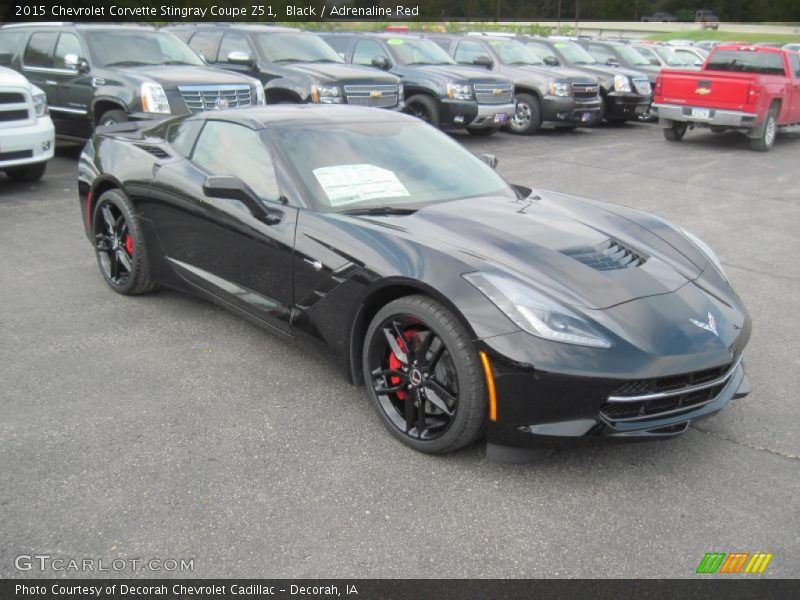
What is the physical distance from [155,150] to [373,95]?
7.34 metres

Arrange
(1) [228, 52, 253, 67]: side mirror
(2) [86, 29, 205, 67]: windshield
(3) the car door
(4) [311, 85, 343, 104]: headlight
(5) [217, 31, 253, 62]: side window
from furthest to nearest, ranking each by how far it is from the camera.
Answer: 1. (5) [217, 31, 253, 62]: side window
2. (1) [228, 52, 253, 67]: side mirror
3. (4) [311, 85, 343, 104]: headlight
4. (2) [86, 29, 205, 67]: windshield
5. (3) the car door


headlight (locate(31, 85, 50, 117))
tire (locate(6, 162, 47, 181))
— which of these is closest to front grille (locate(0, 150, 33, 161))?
headlight (locate(31, 85, 50, 117))

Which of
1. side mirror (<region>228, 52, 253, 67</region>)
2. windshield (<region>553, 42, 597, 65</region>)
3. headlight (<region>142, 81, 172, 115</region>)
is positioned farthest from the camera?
windshield (<region>553, 42, 597, 65</region>)

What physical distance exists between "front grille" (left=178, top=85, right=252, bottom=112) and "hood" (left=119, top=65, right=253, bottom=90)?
67 mm

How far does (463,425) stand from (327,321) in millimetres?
946

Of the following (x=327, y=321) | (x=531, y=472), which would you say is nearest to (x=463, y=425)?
(x=531, y=472)

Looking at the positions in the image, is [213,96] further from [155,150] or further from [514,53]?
[514,53]

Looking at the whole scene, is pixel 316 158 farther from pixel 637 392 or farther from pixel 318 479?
pixel 637 392

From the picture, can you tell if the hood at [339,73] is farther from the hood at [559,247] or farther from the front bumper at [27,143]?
the hood at [559,247]

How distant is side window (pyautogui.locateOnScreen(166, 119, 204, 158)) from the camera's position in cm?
512

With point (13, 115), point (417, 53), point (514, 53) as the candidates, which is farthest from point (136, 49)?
point (514, 53)

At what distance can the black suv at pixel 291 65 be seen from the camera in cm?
1182

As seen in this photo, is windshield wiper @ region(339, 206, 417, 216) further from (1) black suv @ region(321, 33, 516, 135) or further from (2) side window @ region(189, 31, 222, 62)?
(2) side window @ region(189, 31, 222, 62)

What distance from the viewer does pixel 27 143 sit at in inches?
343
